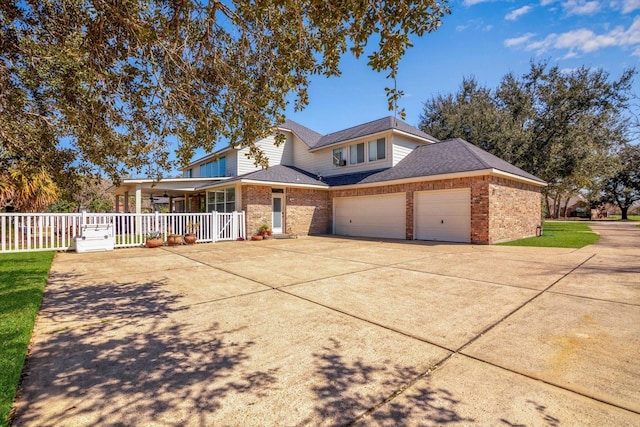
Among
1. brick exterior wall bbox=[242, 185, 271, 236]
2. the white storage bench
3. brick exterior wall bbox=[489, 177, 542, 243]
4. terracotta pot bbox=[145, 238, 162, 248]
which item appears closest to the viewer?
the white storage bench

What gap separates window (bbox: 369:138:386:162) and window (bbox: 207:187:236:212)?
7.84m

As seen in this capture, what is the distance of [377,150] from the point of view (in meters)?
17.0

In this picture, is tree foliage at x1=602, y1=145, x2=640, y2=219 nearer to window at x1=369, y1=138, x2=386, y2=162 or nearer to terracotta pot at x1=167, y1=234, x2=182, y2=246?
window at x1=369, y1=138, x2=386, y2=162

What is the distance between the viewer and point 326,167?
19672mm

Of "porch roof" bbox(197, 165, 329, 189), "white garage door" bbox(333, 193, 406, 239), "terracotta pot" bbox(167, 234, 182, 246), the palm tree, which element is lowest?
"terracotta pot" bbox(167, 234, 182, 246)

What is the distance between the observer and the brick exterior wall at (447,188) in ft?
38.7

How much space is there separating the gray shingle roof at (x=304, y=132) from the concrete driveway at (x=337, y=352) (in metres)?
16.0

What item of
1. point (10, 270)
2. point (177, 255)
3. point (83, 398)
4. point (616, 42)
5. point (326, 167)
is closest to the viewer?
point (83, 398)

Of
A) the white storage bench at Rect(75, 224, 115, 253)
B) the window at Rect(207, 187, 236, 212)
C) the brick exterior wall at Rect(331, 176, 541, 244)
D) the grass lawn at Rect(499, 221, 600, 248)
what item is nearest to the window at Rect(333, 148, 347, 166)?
the brick exterior wall at Rect(331, 176, 541, 244)

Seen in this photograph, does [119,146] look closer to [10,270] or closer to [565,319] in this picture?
[10,270]

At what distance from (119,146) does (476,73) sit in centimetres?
2960

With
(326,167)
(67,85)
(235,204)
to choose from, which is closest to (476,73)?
(326,167)

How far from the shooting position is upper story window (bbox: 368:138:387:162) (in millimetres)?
16641

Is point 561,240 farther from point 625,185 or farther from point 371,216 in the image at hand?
point 625,185
